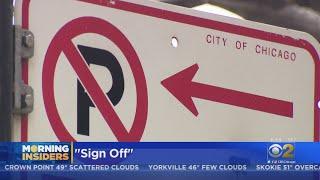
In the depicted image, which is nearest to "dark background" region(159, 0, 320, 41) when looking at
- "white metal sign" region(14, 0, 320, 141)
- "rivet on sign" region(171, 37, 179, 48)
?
"white metal sign" region(14, 0, 320, 141)

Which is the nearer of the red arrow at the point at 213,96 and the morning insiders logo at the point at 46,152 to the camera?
the morning insiders logo at the point at 46,152

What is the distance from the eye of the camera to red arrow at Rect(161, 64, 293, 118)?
1646mm

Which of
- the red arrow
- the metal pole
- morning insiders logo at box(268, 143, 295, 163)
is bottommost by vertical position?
morning insiders logo at box(268, 143, 295, 163)

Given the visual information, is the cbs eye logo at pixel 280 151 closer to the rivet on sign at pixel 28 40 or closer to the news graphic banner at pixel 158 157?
the news graphic banner at pixel 158 157

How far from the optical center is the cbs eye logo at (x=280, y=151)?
62.5 inches

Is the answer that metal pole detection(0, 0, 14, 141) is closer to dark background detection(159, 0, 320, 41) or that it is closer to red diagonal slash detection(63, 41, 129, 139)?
red diagonal slash detection(63, 41, 129, 139)

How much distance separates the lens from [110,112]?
152cm

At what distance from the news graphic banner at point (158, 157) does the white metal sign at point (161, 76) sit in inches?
1.3

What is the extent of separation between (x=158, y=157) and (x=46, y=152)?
0.23 meters

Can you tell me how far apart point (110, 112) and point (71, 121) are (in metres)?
0.10

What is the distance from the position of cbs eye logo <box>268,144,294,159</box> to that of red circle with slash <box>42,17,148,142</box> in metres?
0.29

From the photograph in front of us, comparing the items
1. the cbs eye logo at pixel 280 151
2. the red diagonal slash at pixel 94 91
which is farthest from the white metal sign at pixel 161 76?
the cbs eye logo at pixel 280 151

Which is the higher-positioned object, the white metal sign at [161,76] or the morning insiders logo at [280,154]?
the white metal sign at [161,76]

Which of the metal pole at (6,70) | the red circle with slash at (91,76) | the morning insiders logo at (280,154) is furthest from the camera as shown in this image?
the morning insiders logo at (280,154)
